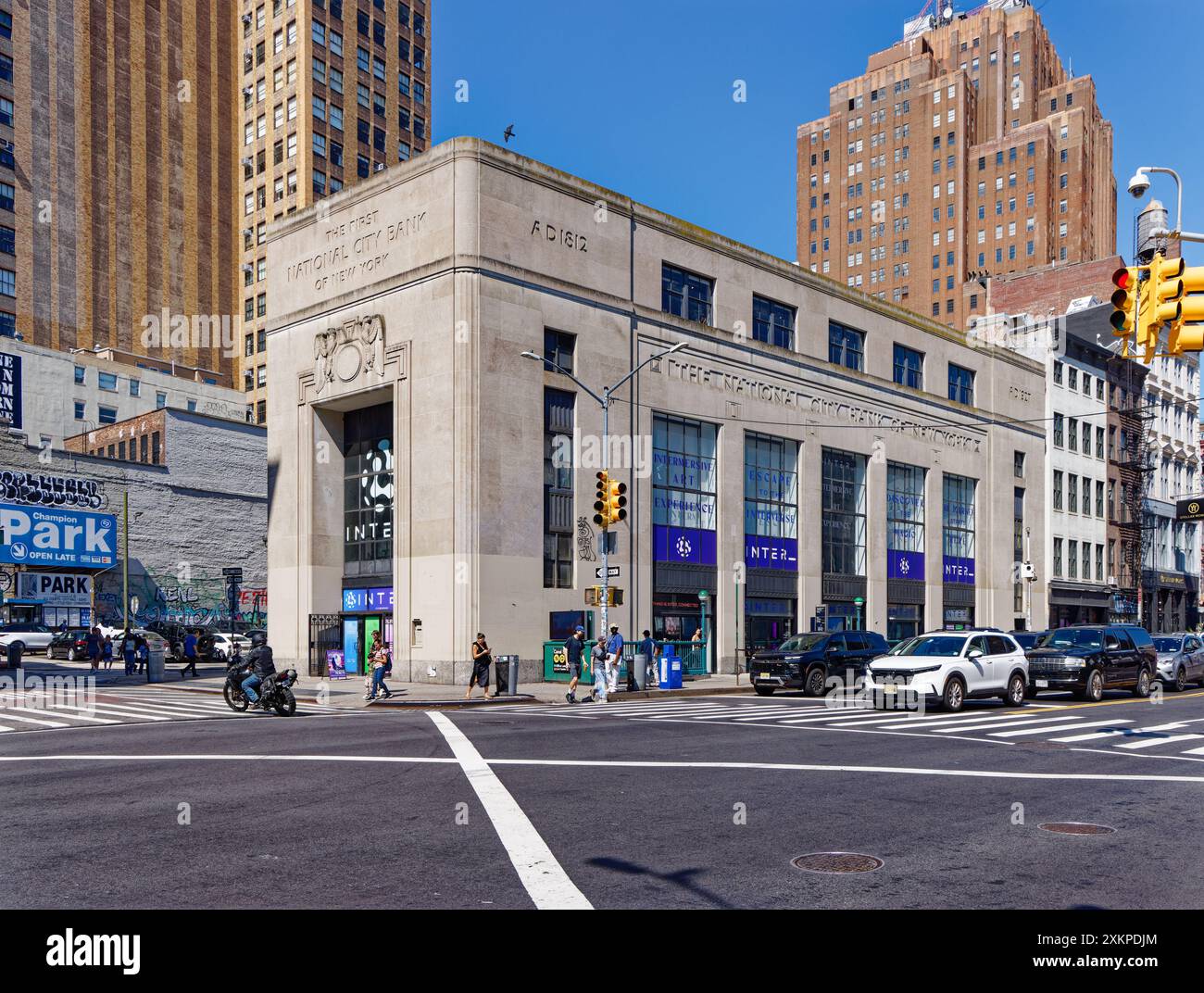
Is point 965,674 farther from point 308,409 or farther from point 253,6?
point 253,6

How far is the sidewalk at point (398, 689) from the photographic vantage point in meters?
28.2

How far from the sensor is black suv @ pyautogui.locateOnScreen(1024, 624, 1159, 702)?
88.6ft

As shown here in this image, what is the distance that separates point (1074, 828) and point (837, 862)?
2.92m

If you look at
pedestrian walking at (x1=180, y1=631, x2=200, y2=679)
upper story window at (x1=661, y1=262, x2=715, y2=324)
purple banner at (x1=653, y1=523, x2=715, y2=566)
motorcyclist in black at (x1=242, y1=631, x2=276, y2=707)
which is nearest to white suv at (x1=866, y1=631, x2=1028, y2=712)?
motorcyclist in black at (x1=242, y1=631, x2=276, y2=707)

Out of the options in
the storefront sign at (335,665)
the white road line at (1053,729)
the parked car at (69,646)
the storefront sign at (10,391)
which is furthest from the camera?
the storefront sign at (10,391)

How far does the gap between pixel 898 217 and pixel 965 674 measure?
113900mm

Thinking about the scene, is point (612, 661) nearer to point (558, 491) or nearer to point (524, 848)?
point (558, 491)

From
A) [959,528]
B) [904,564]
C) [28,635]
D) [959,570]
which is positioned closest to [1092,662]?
[904,564]

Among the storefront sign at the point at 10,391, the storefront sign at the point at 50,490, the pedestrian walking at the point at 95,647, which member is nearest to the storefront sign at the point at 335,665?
the pedestrian walking at the point at 95,647

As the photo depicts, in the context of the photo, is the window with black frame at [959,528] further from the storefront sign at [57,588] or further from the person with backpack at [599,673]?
the storefront sign at [57,588]

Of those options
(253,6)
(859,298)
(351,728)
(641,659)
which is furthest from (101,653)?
(253,6)

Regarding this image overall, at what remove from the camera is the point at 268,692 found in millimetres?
23875

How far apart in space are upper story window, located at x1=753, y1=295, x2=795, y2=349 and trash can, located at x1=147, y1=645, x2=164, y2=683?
27.2 metres

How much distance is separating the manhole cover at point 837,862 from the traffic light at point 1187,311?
274 inches
